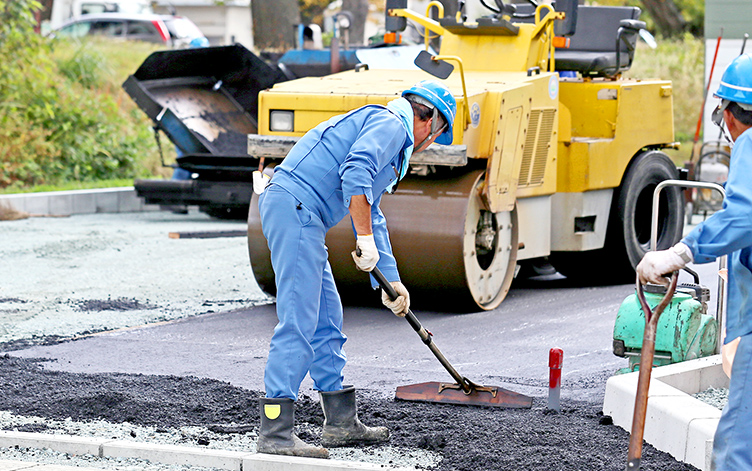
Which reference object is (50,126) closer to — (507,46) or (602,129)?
(507,46)

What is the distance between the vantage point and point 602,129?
29.2ft

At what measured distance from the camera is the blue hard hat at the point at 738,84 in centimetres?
345

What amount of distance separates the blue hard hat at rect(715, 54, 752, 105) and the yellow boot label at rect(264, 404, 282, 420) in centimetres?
202

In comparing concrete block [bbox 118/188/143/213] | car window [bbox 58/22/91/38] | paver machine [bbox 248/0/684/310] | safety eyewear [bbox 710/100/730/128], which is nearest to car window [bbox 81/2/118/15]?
car window [bbox 58/22/91/38]

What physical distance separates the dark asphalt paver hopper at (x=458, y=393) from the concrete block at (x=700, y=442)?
109 cm

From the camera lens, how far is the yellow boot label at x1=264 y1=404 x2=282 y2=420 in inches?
173

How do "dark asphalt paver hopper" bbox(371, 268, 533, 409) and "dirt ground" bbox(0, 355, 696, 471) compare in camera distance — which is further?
"dark asphalt paver hopper" bbox(371, 268, 533, 409)

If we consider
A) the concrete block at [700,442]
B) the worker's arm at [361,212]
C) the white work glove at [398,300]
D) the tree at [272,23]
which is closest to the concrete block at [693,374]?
the concrete block at [700,442]

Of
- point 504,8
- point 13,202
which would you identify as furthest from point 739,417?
point 13,202

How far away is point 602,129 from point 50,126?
31.3 feet

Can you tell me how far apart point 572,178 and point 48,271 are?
4333 mm

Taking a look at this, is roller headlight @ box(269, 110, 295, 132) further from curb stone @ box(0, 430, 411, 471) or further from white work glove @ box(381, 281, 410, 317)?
curb stone @ box(0, 430, 411, 471)

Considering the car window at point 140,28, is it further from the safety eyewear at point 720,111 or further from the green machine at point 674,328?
the safety eyewear at point 720,111

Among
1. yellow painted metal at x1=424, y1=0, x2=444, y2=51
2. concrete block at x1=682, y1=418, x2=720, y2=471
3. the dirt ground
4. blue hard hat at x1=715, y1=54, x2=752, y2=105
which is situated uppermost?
yellow painted metal at x1=424, y1=0, x2=444, y2=51
